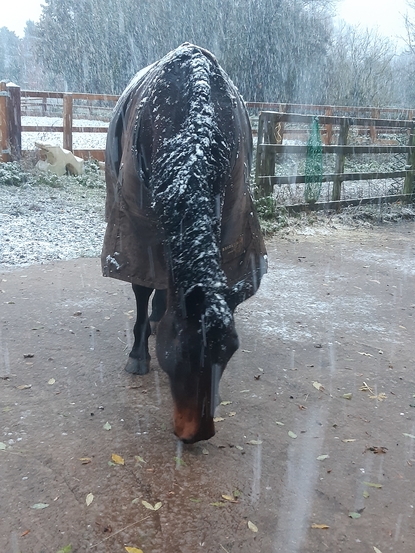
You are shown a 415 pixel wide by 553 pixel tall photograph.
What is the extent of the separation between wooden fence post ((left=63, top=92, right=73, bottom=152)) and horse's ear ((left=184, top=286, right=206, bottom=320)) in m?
9.38

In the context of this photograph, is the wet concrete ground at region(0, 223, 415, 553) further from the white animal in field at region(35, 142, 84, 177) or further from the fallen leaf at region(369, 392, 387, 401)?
the white animal in field at region(35, 142, 84, 177)

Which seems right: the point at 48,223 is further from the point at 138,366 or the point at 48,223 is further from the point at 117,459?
the point at 117,459

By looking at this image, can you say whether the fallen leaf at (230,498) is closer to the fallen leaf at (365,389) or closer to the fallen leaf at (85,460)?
the fallen leaf at (85,460)

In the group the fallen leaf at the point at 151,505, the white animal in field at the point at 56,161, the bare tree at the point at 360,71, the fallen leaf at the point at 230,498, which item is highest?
the bare tree at the point at 360,71

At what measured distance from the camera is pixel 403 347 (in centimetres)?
371

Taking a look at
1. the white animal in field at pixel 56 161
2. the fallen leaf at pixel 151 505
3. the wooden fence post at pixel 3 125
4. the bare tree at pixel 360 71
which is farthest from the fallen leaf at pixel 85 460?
the bare tree at pixel 360 71

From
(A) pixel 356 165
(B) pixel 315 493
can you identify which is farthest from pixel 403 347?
(A) pixel 356 165

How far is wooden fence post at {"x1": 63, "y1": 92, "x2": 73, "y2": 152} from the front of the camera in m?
10.3

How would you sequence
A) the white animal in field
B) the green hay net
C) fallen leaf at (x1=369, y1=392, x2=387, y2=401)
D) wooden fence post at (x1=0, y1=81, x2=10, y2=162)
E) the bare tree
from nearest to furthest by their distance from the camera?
1. fallen leaf at (x1=369, y1=392, x2=387, y2=401)
2. the green hay net
3. wooden fence post at (x1=0, y1=81, x2=10, y2=162)
4. the white animal in field
5. the bare tree

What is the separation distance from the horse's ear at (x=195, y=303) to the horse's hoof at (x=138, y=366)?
4.59ft

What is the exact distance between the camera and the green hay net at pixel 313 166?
7.87m

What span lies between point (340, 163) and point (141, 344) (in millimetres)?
6116

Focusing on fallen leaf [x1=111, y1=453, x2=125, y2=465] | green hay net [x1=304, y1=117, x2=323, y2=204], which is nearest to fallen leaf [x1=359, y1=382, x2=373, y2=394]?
fallen leaf [x1=111, y1=453, x2=125, y2=465]

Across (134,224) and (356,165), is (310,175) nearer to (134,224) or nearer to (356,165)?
(356,165)
